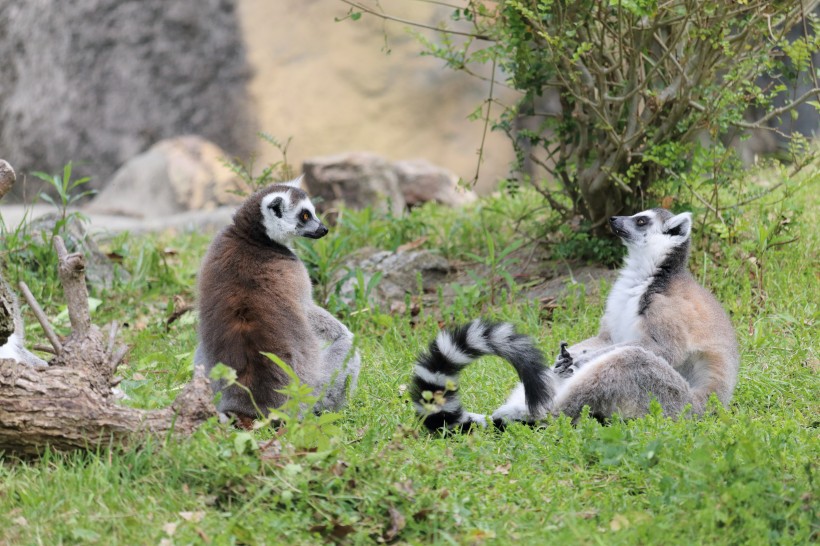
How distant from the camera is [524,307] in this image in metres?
6.21

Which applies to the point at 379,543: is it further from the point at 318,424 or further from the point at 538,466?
the point at 538,466


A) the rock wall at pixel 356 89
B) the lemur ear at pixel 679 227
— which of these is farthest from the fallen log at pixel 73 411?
the rock wall at pixel 356 89

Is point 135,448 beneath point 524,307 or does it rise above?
above

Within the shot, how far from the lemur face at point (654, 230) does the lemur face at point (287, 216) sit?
162 centimetres

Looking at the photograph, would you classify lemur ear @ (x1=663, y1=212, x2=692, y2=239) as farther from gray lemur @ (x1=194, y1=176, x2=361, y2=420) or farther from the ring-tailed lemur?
the ring-tailed lemur

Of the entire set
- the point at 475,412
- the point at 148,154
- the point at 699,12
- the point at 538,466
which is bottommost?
the point at 148,154

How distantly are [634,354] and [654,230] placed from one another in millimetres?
1029

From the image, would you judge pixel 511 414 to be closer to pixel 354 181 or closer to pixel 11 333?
pixel 11 333

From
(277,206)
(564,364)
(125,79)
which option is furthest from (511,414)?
(125,79)

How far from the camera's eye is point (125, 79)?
11594 millimetres

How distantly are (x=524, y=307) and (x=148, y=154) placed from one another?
665cm

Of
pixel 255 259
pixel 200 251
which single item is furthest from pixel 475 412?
pixel 200 251

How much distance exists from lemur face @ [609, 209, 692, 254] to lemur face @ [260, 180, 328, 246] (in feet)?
5.32

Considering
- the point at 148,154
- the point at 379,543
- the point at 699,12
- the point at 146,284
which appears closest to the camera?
the point at 379,543
